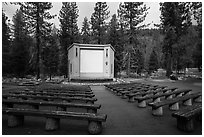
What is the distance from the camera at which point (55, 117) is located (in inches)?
135

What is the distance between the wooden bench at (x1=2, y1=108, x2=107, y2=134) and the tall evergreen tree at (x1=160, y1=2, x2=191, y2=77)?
2446 centimetres

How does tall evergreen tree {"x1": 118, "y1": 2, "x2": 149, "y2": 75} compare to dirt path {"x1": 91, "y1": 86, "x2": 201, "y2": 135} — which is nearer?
dirt path {"x1": 91, "y1": 86, "x2": 201, "y2": 135}

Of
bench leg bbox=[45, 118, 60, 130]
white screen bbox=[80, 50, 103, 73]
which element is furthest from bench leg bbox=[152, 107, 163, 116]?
white screen bbox=[80, 50, 103, 73]

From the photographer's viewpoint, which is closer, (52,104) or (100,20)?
(52,104)

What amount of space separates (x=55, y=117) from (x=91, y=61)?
16.3 m

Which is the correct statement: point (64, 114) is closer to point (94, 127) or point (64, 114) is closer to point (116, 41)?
point (94, 127)

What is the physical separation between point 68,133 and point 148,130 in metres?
1.92

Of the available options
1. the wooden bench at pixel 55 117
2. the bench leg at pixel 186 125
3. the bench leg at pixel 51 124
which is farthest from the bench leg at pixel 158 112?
the bench leg at pixel 51 124

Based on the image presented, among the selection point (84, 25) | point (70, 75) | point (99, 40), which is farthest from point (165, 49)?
point (84, 25)

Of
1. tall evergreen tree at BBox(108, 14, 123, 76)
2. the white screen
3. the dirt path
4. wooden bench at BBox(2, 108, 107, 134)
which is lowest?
the dirt path

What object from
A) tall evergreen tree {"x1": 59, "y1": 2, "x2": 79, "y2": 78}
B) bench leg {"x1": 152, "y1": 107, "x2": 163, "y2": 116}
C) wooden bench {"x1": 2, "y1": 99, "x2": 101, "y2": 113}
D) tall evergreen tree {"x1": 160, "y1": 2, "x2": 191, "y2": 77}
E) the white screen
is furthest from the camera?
tall evergreen tree {"x1": 59, "y1": 2, "x2": 79, "y2": 78}

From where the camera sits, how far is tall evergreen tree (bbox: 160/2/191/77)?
24.8 meters

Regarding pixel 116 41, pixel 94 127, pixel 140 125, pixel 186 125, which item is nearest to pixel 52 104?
pixel 94 127

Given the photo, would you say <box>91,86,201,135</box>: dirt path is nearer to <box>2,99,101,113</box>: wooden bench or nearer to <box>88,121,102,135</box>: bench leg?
<box>88,121,102,135</box>: bench leg
